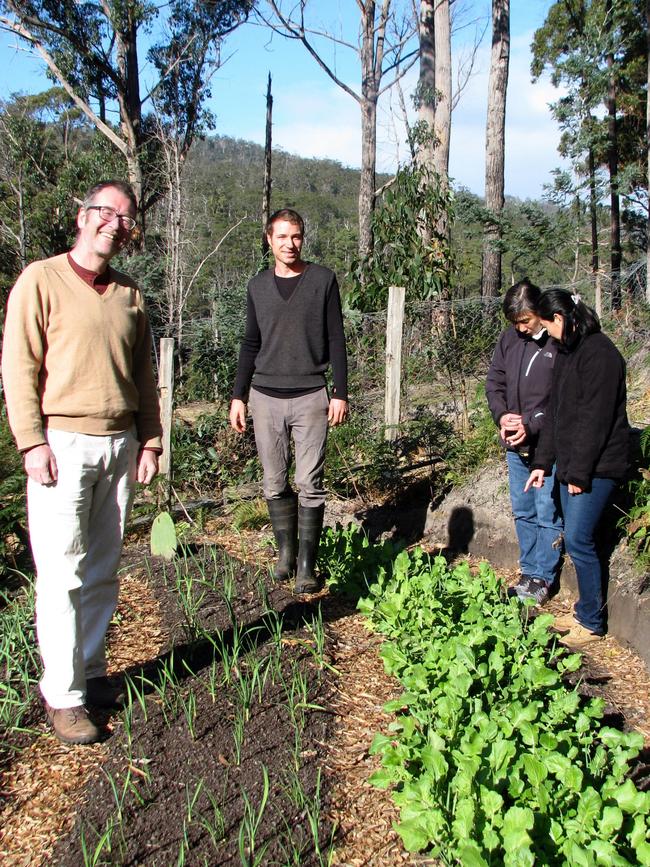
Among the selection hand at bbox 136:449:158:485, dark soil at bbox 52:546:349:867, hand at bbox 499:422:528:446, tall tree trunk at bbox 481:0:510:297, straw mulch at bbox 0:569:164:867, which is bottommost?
straw mulch at bbox 0:569:164:867

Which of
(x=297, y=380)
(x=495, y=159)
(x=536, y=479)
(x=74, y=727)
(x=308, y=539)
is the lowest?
(x=74, y=727)

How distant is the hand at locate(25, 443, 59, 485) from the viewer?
248cm

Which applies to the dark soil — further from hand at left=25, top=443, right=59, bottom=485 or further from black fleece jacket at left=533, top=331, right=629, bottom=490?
black fleece jacket at left=533, top=331, right=629, bottom=490

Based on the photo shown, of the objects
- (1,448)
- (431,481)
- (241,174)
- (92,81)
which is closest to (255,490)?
(431,481)

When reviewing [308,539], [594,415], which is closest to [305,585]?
[308,539]

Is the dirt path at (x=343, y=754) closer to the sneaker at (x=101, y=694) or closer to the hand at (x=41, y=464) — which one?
the sneaker at (x=101, y=694)

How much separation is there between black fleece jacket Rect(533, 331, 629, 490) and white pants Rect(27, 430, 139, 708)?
2097 millimetres

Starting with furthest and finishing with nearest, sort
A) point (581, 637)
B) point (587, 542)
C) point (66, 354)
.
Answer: point (581, 637) < point (587, 542) < point (66, 354)

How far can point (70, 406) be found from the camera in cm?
258

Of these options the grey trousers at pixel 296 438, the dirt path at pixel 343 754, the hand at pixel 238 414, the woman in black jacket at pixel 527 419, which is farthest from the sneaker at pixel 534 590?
the hand at pixel 238 414

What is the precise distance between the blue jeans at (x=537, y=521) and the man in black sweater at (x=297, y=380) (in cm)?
107

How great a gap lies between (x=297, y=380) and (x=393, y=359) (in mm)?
2133

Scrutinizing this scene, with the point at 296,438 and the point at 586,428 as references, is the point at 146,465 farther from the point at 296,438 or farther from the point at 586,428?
the point at 586,428

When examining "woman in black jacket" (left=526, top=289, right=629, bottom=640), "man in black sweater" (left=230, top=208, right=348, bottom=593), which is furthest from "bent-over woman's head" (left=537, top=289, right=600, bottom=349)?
"man in black sweater" (left=230, top=208, right=348, bottom=593)
